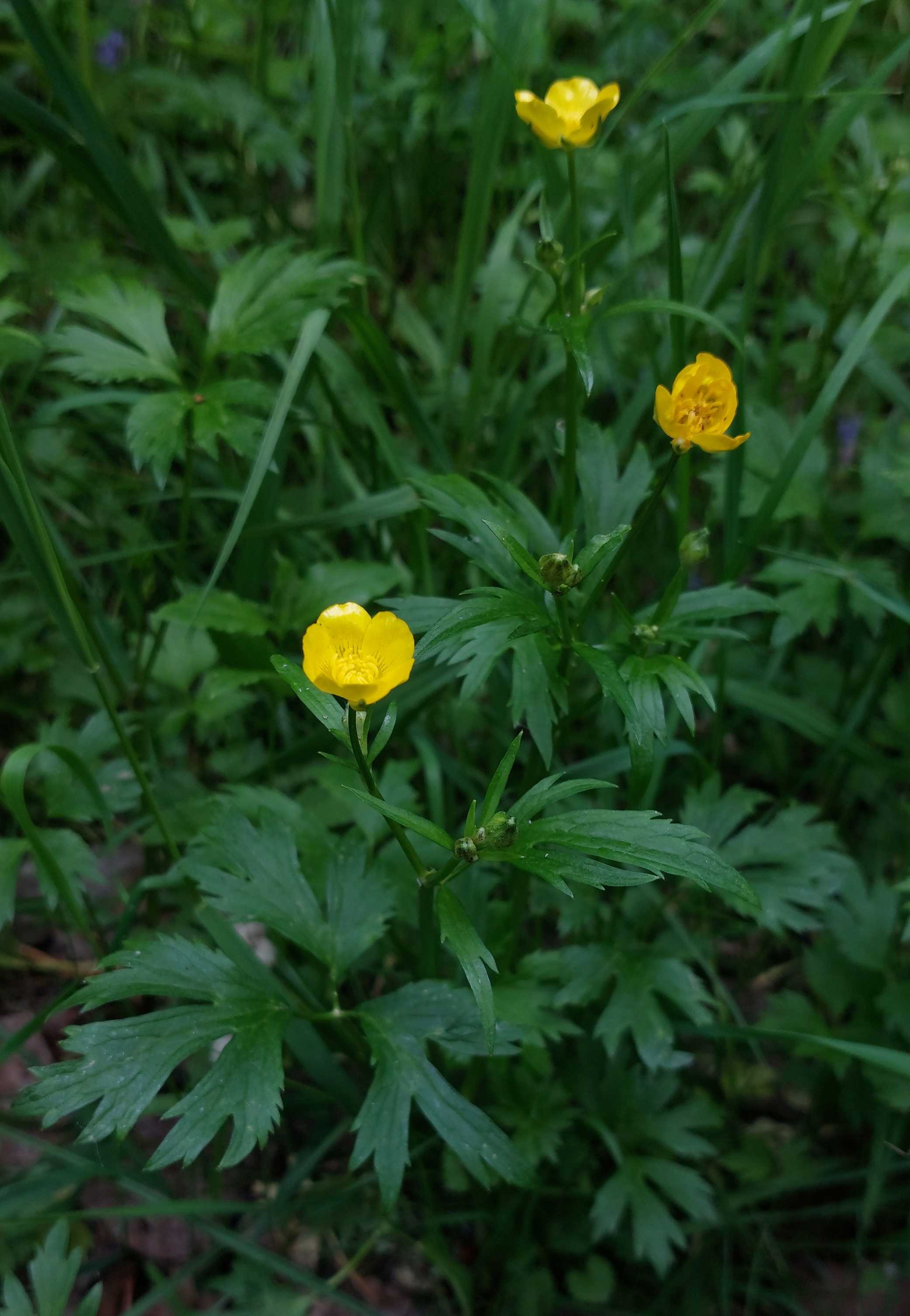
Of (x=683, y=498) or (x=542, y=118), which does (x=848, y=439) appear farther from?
(x=542, y=118)

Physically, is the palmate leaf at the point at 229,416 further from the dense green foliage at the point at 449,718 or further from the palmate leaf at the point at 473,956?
the palmate leaf at the point at 473,956

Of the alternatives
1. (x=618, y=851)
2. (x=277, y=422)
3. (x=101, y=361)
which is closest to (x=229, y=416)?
(x=277, y=422)

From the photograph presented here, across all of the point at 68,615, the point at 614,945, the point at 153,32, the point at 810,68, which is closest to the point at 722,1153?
the point at 614,945

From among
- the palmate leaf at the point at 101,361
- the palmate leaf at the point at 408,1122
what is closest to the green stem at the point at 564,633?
the palmate leaf at the point at 408,1122

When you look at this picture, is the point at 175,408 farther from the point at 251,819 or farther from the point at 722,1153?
the point at 722,1153

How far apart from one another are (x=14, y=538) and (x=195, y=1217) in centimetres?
103

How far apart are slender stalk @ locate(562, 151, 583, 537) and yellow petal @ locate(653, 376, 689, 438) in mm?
163

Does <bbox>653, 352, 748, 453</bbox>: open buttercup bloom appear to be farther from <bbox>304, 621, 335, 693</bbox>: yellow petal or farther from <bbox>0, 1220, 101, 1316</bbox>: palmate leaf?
<bbox>0, 1220, 101, 1316</bbox>: palmate leaf

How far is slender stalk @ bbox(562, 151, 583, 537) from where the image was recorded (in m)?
1.18

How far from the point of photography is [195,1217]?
140 centimetres

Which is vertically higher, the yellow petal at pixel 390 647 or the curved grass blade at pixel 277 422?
the curved grass blade at pixel 277 422

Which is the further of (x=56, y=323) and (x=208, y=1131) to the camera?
(x=56, y=323)

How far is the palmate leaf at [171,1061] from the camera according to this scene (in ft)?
3.39

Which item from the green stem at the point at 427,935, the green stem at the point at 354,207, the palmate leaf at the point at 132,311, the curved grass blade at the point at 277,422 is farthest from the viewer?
the green stem at the point at 354,207
